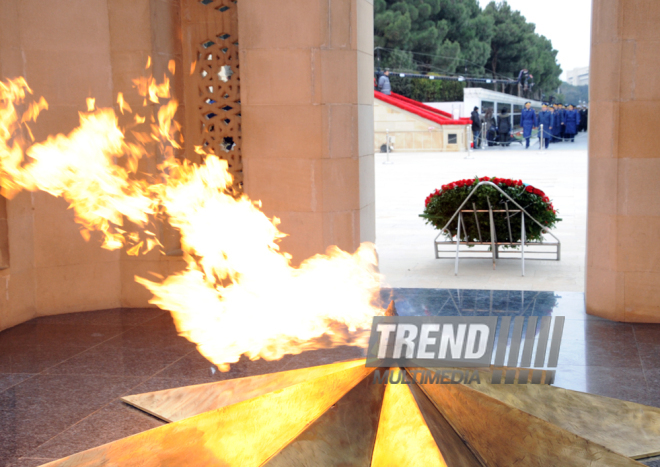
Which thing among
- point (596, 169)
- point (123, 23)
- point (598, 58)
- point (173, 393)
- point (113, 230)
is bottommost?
point (173, 393)

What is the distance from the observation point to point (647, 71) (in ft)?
19.2

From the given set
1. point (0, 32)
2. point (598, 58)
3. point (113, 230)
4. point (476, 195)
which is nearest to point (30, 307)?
point (113, 230)

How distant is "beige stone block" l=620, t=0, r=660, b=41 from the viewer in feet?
18.9

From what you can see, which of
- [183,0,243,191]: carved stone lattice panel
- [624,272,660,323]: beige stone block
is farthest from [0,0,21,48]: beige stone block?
[624,272,660,323]: beige stone block

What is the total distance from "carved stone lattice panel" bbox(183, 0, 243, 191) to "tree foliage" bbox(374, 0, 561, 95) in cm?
3451

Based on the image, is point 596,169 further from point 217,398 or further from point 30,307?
point 30,307

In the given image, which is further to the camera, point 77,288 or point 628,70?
point 77,288

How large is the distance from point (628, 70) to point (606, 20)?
0.45m

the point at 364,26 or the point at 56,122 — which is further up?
the point at 364,26

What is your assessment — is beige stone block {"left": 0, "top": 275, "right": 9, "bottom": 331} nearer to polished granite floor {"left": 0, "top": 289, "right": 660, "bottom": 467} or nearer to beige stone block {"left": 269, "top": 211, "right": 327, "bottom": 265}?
polished granite floor {"left": 0, "top": 289, "right": 660, "bottom": 467}

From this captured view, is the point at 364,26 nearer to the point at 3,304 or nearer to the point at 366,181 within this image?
the point at 366,181

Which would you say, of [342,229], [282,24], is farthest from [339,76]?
[342,229]

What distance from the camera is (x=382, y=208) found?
529 inches

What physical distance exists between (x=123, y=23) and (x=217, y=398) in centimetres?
414
